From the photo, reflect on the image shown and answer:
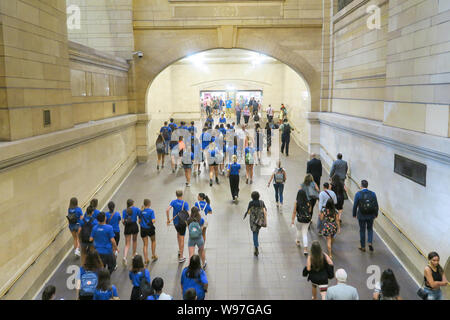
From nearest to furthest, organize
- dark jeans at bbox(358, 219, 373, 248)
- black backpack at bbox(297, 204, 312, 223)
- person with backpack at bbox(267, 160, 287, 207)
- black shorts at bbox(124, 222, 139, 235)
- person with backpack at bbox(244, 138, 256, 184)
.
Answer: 1. black shorts at bbox(124, 222, 139, 235)
2. black backpack at bbox(297, 204, 312, 223)
3. dark jeans at bbox(358, 219, 373, 248)
4. person with backpack at bbox(267, 160, 287, 207)
5. person with backpack at bbox(244, 138, 256, 184)

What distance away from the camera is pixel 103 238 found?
271 inches

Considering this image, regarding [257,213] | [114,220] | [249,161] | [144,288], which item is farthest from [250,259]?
[249,161]

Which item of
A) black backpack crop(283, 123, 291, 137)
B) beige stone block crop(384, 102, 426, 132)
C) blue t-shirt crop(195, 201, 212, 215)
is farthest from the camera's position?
black backpack crop(283, 123, 291, 137)

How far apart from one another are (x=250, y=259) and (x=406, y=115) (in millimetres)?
4299

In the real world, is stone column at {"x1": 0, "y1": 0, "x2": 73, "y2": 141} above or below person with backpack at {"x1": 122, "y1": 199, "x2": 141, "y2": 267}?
above

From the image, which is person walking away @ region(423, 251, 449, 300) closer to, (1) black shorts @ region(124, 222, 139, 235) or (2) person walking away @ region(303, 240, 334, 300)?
(2) person walking away @ region(303, 240, 334, 300)

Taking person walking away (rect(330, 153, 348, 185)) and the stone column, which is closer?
the stone column

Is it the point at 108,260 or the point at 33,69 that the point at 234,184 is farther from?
the point at 33,69

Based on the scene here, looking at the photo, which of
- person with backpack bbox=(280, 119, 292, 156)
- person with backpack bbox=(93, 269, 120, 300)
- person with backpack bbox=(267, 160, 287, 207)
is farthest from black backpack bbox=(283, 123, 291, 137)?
person with backpack bbox=(93, 269, 120, 300)

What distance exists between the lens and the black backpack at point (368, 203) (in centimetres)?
795

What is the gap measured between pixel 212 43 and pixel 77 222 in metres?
10.4

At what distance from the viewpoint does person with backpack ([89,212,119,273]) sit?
22.5 feet

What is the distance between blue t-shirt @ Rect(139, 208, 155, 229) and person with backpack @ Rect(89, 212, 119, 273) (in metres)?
0.88
